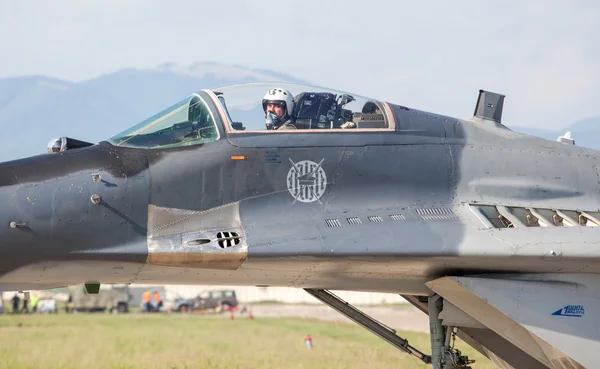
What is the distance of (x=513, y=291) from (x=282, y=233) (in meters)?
2.56

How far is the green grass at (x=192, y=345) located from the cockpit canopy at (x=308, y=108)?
19.4 ft

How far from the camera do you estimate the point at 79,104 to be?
14450 cm

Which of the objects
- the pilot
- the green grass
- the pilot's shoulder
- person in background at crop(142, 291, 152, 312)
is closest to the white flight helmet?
the pilot

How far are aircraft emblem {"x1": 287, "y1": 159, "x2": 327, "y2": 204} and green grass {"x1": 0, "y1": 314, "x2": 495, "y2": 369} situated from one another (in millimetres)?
5700

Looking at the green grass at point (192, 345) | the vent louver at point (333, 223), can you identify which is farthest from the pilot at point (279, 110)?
the green grass at point (192, 345)

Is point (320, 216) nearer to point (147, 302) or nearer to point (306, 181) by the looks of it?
point (306, 181)

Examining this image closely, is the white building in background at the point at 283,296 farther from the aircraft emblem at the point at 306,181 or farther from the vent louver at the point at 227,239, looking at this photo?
Answer: the vent louver at the point at 227,239

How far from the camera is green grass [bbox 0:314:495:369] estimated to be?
50.0 feet

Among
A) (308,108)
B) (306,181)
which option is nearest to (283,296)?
(308,108)

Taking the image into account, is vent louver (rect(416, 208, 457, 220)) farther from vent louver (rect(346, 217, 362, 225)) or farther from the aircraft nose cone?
the aircraft nose cone

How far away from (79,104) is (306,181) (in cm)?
13998

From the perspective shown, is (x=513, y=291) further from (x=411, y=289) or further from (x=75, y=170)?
(x=75, y=170)

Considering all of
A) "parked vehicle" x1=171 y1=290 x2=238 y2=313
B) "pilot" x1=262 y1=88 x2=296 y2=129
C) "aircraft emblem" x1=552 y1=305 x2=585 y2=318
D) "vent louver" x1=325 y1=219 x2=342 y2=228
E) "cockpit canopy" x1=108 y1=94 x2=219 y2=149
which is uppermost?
"pilot" x1=262 y1=88 x2=296 y2=129

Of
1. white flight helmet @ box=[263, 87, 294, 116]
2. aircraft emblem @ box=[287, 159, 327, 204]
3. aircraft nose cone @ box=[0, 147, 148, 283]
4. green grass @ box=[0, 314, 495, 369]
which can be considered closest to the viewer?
aircraft nose cone @ box=[0, 147, 148, 283]
